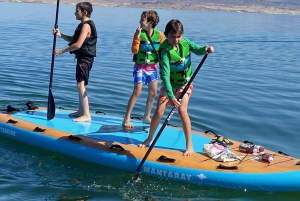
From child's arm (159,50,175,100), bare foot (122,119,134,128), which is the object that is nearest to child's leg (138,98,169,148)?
child's arm (159,50,175,100)

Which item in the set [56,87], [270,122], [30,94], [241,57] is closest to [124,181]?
[270,122]

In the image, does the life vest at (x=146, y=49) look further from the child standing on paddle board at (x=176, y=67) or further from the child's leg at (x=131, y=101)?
the child standing on paddle board at (x=176, y=67)

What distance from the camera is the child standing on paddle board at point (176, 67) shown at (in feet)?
23.3

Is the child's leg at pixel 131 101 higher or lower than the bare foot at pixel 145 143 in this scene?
higher

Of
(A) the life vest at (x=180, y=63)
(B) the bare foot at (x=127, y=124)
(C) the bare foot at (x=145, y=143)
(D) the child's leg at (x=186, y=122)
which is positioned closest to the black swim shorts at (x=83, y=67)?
(B) the bare foot at (x=127, y=124)

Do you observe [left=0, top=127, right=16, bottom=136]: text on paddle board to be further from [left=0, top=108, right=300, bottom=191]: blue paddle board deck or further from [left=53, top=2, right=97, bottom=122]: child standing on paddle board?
[left=53, top=2, right=97, bottom=122]: child standing on paddle board

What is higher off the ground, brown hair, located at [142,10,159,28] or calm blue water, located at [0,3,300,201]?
brown hair, located at [142,10,159,28]

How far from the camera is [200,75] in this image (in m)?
16.9

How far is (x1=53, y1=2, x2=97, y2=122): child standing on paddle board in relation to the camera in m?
8.45

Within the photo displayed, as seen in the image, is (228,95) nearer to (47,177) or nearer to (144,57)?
(144,57)

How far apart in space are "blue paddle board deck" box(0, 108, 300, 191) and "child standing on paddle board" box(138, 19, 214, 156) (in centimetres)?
35

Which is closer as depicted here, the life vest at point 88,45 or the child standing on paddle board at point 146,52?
the child standing on paddle board at point 146,52

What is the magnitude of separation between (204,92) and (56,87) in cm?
380

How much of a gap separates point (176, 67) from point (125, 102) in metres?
5.02
